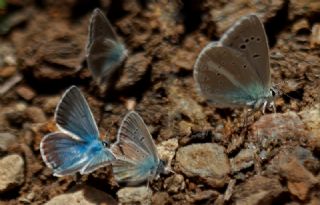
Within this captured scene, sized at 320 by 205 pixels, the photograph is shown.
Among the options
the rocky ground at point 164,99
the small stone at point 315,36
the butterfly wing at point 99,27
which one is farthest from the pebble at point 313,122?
the butterfly wing at point 99,27

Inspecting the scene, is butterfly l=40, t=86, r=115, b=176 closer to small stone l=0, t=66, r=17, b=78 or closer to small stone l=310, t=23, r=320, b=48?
small stone l=0, t=66, r=17, b=78

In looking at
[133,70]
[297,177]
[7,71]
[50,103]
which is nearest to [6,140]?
[50,103]

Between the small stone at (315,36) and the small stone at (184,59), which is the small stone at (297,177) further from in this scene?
the small stone at (184,59)

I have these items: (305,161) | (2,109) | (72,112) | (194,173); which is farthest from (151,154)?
(2,109)

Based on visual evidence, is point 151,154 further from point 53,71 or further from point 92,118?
point 53,71

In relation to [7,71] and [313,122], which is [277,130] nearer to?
[313,122]

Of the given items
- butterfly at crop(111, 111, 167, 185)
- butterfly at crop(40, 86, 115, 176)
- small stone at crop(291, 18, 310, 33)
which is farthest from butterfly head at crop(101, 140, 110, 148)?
small stone at crop(291, 18, 310, 33)

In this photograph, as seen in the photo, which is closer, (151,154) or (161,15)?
(151,154)
